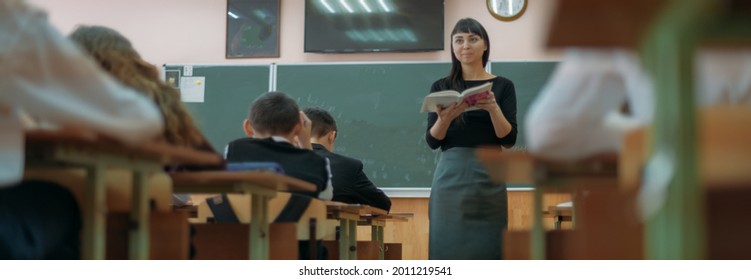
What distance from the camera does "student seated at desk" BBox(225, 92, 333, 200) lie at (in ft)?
9.29

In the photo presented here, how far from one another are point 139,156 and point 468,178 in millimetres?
1450

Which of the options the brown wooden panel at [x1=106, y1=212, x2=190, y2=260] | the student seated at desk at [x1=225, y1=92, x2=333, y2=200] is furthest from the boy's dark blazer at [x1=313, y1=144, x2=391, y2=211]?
the brown wooden panel at [x1=106, y1=212, x2=190, y2=260]

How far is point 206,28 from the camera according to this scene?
19.0 ft

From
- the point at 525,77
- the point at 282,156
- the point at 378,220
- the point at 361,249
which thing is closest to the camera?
the point at 282,156

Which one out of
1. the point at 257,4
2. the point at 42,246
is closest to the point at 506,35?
the point at 257,4

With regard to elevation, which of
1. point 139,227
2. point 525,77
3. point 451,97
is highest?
point 525,77

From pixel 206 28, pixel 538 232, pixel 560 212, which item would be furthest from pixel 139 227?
pixel 206 28

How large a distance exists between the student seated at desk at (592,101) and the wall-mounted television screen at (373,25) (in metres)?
4.00

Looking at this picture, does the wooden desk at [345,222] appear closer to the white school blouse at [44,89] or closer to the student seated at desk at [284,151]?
the student seated at desk at [284,151]

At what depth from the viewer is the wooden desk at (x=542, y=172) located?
58.5 inches

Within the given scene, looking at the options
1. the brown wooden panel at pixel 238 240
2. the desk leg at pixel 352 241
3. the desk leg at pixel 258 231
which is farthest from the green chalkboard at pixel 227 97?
the desk leg at pixel 258 231

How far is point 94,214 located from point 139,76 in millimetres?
507

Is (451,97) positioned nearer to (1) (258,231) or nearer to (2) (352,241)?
(1) (258,231)
